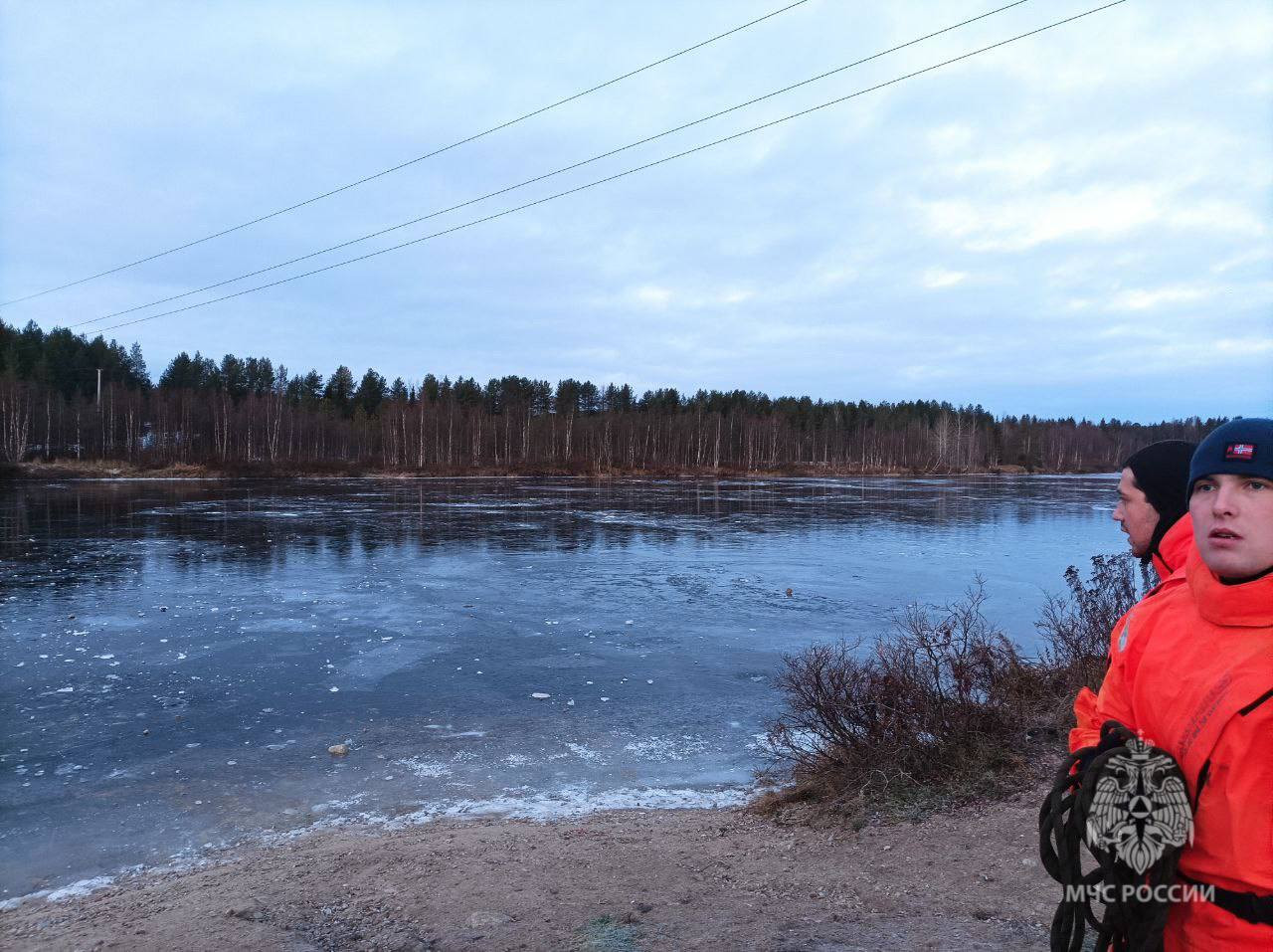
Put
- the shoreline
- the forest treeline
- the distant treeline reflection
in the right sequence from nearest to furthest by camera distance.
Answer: the distant treeline reflection → the shoreline → the forest treeline

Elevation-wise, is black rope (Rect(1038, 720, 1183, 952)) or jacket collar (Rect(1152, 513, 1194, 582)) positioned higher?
jacket collar (Rect(1152, 513, 1194, 582))

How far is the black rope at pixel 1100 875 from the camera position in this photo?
6.54 feet

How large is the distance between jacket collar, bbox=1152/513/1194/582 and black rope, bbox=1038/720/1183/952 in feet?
2.75

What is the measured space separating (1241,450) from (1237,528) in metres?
0.22

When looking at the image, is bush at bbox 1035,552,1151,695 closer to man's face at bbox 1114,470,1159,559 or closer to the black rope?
man's face at bbox 1114,470,1159,559

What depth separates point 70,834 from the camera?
5.71 metres

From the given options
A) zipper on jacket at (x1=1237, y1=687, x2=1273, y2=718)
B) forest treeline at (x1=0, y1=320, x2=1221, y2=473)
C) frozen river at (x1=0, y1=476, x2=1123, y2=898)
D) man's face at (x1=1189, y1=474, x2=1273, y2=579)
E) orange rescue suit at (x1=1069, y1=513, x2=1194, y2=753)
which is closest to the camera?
zipper on jacket at (x1=1237, y1=687, x2=1273, y2=718)

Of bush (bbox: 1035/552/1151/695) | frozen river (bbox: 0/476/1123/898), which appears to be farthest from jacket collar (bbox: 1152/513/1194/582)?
bush (bbox: 1035/552/1151/695)

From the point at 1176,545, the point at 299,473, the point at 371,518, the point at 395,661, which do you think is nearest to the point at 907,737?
the point at 1176,545

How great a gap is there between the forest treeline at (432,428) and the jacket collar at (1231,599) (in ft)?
228

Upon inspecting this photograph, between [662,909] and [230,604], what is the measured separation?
1149 cm

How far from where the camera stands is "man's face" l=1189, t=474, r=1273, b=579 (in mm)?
1984

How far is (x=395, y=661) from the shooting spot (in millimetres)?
10414

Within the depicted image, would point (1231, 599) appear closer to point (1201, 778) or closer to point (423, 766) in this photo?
point (1201, 778)
